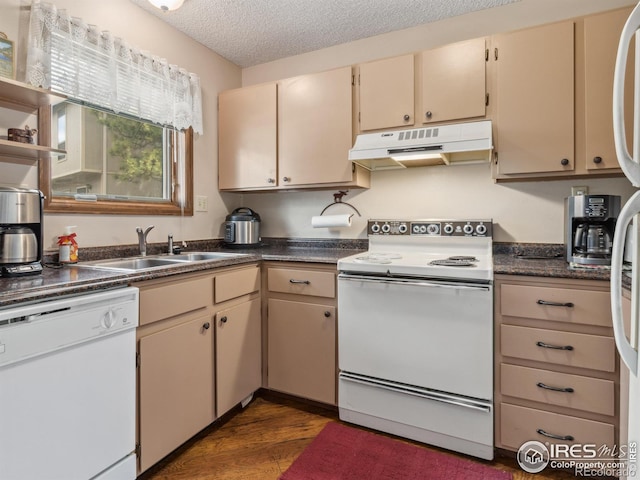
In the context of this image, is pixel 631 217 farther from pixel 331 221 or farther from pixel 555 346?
pixel 331 221

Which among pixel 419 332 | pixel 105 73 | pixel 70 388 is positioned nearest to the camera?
pixel 70 388

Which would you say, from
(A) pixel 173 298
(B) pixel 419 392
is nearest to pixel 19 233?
(A) pixel 173 298

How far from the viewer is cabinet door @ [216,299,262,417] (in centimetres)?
181

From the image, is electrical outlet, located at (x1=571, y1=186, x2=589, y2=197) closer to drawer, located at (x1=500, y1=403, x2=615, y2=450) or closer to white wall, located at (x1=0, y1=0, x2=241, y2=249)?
drawer, located at (x1=500, y1=403, x2=615, y2=450)

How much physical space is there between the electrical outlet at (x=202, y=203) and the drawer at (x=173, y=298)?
3.10ft

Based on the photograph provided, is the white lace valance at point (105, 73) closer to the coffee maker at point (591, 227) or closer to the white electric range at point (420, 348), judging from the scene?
the white electric range at point (420, 348)

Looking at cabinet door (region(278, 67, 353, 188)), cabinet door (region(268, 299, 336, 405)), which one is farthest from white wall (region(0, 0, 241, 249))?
cabinet door (region(268, 299, 336, 405))

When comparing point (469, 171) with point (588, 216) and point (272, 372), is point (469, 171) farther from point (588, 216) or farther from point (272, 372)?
point (272, 372)

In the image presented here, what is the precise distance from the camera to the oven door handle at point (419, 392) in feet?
5.25

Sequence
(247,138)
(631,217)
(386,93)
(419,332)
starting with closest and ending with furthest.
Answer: (631,217)
(419,332)
(386,93)
(247,138)

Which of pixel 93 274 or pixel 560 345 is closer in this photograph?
pixel 93 274

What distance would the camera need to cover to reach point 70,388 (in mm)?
1156

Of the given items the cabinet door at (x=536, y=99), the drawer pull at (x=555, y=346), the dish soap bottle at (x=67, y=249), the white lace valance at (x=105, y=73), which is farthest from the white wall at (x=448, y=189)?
the dish soap bottle at (x=67, y=249)

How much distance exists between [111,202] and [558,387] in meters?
2.41
